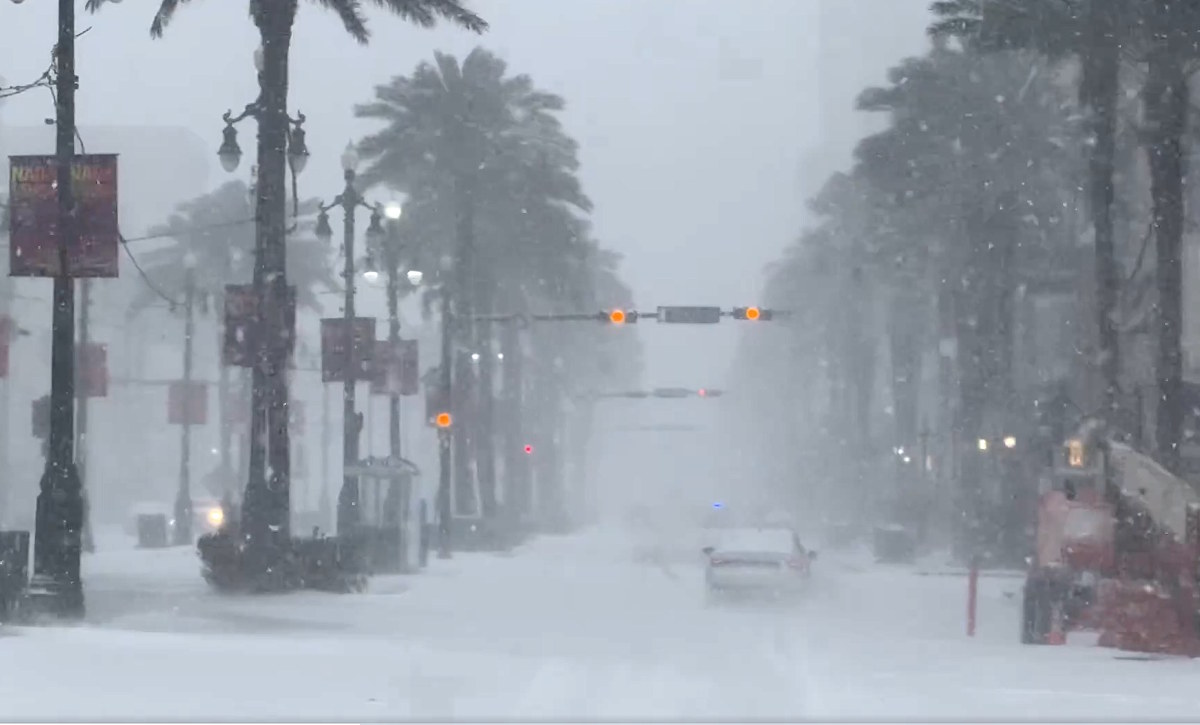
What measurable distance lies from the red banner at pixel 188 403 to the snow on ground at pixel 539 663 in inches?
839

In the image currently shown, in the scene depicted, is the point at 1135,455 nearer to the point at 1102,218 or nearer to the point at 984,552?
the point at 1102,218

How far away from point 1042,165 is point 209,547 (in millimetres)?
26911

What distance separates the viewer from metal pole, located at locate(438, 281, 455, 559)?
47.3 metres

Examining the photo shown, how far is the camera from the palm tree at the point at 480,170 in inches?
2044

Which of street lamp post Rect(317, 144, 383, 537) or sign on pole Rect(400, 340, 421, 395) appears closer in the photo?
street lamp post Rect(317, 144, 383, 537)

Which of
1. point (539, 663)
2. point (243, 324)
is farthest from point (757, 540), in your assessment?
point (539, 663)

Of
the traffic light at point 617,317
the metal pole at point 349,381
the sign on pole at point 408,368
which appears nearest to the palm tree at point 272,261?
the metal pole at point 349,381

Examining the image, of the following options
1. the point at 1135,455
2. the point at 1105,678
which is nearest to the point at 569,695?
the point at 1105,678

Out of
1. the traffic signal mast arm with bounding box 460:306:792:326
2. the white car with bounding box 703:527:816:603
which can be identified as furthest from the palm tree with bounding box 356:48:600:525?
the white car with bounding box 703:527:816:603

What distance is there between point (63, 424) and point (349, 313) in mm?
17407

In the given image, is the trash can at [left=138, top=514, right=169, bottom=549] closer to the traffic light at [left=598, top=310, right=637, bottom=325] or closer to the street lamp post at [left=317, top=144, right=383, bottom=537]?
the street lamp post at [left=317, top=144, right=383, bottom=537]

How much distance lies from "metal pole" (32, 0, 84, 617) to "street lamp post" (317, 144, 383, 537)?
46.4 feet

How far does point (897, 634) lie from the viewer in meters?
24.3

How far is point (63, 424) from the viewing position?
70.9 ft
